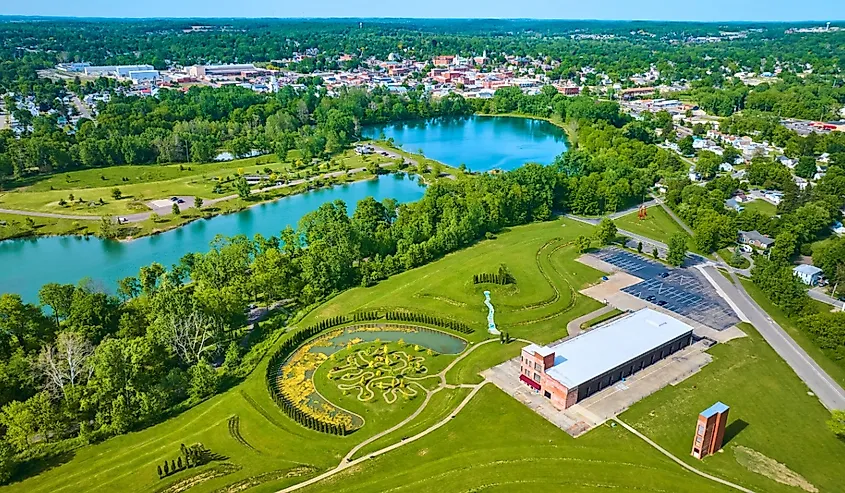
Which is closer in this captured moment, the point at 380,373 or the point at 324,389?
the point at 324,389

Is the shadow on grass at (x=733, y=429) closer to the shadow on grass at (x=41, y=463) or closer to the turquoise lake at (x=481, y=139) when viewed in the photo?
the shadow on grass at (x=41, y=463)

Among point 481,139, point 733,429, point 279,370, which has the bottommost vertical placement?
point 279,370

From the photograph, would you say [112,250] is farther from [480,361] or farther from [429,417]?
[429,417]

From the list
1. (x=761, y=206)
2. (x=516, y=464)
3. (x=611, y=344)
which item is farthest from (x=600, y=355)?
(x=761, y=206)

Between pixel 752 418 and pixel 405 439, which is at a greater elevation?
pixel 752 418

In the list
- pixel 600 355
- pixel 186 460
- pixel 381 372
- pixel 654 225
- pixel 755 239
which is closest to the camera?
pixel 186 460

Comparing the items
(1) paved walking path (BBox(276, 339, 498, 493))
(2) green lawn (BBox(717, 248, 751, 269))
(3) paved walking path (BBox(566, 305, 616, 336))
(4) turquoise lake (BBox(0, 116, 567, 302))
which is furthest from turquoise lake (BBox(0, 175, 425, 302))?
(2) green lawn (BBox(717, 248, 751, 269))
